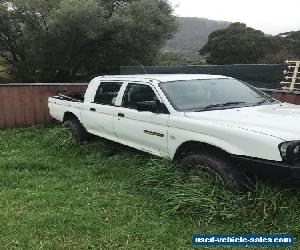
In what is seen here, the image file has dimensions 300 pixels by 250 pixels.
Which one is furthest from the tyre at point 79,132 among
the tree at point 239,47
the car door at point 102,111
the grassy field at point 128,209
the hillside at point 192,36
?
the hillside at point 192,36

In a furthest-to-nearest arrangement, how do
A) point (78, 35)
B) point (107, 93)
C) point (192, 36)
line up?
point (192, 36) → point (78, 35) → point (107, 93)

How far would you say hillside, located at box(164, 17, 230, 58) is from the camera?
2534 inches

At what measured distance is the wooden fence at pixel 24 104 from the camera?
425 inches

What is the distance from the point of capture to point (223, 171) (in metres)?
4.86

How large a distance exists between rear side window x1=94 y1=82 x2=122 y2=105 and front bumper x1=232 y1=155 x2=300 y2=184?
2.96 metres

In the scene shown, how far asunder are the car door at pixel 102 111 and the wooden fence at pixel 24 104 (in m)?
3.45

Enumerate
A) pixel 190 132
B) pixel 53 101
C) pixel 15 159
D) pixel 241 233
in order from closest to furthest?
pixel 241 233 < pixel 190 132 < pixel 15 159 < pixel 53 101

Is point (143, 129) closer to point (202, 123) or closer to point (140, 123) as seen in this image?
point (140, 123)

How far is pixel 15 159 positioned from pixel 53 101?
229cm

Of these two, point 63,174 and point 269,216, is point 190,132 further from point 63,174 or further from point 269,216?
point 63,174

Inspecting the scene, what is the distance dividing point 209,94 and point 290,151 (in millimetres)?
1992

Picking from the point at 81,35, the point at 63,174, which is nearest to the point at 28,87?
the point at 63,174

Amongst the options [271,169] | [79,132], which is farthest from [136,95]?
[271,169]

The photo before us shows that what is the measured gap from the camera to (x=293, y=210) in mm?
4547
